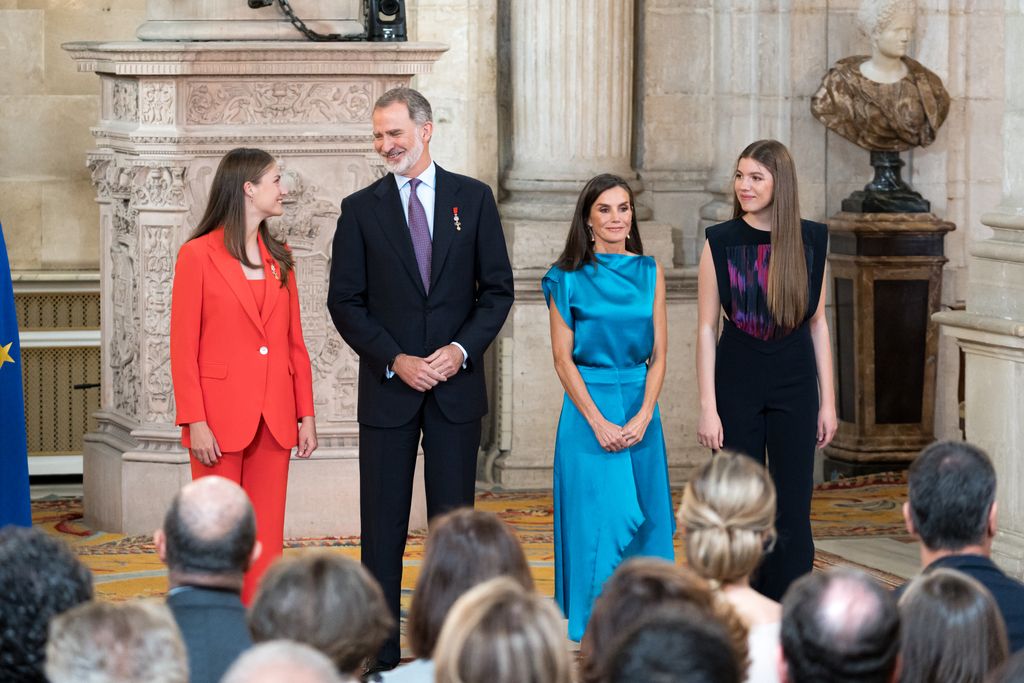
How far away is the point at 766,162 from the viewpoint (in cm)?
613

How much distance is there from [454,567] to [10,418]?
10.9 feet

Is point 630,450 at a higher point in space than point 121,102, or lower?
lower

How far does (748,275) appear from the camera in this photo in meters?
6.20

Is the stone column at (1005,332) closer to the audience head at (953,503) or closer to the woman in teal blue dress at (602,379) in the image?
the woman in teal blue dress at (602,379)

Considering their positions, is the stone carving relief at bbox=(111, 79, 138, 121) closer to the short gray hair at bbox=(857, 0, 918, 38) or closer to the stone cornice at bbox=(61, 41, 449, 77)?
the stone cornice at bbox=(61, 41, 449, 77)

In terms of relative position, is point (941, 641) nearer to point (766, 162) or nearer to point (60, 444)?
point (766, 162)

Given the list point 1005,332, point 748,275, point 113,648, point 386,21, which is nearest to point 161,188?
point 386,21

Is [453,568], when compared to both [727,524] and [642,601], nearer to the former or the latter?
[642,601]

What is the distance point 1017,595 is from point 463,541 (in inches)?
49.5

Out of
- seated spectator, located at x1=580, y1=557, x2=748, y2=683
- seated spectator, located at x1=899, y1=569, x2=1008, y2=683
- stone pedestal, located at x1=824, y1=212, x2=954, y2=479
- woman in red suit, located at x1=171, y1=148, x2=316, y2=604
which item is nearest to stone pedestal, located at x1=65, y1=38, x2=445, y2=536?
woman in red suit, located at x1=171, y1=148, x2=316, y2=604

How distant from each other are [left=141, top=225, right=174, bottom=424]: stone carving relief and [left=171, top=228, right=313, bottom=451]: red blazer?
1962 mm

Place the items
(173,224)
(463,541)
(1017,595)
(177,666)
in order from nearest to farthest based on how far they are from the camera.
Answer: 1. (177,666)
2. (463,541)
3. (1017,595)
4. (173,224)

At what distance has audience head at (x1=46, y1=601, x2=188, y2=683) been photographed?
3.00 metres

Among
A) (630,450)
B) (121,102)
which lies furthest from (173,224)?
(630,450)
